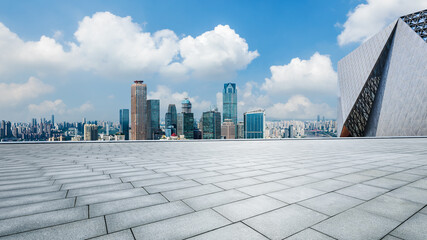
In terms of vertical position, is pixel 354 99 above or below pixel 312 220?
above

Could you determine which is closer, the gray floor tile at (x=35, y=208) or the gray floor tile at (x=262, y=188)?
the gray floor tile at (x=35, y=208)

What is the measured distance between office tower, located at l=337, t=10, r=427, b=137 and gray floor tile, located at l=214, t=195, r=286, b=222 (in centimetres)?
3450

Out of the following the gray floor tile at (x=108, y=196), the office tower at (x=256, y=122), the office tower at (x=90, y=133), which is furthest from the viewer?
the office tower at (x=256, y=122)

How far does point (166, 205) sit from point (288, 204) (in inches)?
73.5

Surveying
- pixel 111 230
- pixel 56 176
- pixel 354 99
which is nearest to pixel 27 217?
pixel 111 230

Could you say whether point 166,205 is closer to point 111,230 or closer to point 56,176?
point 111,230

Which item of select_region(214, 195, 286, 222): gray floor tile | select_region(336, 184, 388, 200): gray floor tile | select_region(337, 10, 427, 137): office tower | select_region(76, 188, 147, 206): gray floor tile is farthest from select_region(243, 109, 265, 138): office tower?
select_region(214, 195, 286, 222): gray floor tile

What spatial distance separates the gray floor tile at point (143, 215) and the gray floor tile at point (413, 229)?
2.52 meters

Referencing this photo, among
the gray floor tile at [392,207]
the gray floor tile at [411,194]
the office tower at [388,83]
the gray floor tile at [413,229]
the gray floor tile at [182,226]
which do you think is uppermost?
the office tower at [388,83]

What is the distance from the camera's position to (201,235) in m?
2.51

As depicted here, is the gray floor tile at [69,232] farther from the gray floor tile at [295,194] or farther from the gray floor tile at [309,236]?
the gray floor tile at [295,194]

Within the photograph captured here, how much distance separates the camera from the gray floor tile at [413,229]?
2.48 metres

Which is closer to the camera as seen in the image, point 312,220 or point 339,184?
point 312,220

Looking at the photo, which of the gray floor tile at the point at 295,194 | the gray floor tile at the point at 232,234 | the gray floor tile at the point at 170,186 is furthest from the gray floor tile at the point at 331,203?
the gray floor tile at the point at 170,186
